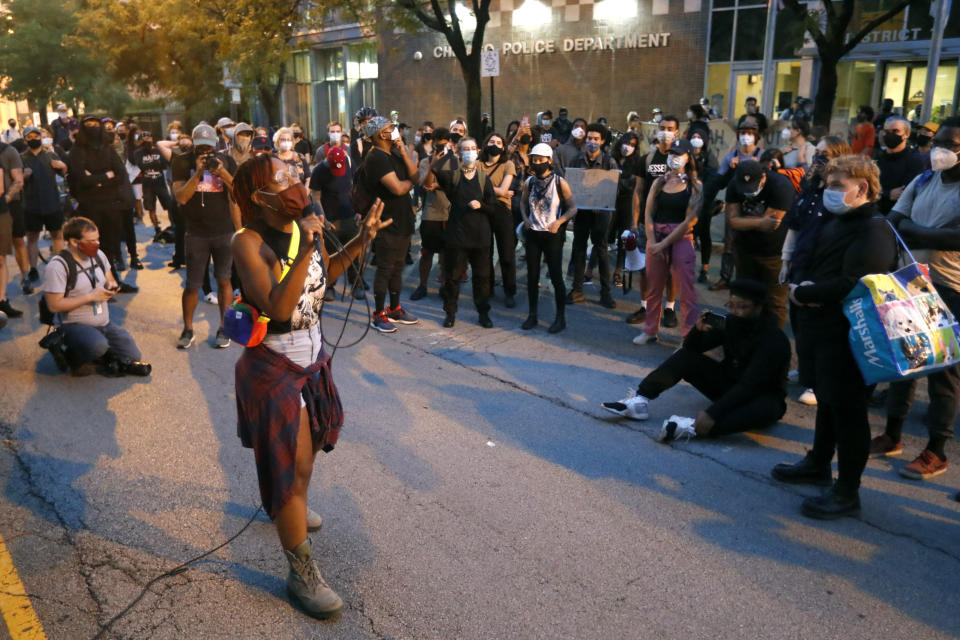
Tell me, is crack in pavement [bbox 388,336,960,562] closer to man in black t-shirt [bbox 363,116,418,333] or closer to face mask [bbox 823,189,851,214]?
man in black t-shirt [bbox 363,116,418,333]

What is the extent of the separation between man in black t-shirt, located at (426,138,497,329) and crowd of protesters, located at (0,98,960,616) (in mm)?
23

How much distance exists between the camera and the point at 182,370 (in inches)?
278

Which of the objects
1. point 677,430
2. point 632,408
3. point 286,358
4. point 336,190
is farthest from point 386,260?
point 286,358

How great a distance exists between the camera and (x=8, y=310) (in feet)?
28.6

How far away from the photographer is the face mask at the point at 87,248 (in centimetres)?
668

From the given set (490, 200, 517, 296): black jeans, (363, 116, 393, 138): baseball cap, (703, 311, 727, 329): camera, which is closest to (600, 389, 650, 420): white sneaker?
(703, 311, 727, 329): camera

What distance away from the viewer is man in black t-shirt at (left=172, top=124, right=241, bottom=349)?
24.6 feet

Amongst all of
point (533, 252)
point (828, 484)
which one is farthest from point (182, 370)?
point (828, 484)

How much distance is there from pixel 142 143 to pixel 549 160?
9.17 meters

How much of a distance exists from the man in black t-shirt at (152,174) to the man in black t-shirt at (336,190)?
18.1 ft

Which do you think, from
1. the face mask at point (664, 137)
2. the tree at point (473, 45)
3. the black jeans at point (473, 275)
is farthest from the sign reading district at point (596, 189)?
the tree at point (473, 45)

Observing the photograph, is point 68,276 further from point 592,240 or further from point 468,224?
point 592,240

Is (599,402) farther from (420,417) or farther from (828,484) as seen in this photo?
(828,484)

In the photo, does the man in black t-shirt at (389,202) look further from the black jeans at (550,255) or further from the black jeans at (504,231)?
the black jeans at (550,255)
